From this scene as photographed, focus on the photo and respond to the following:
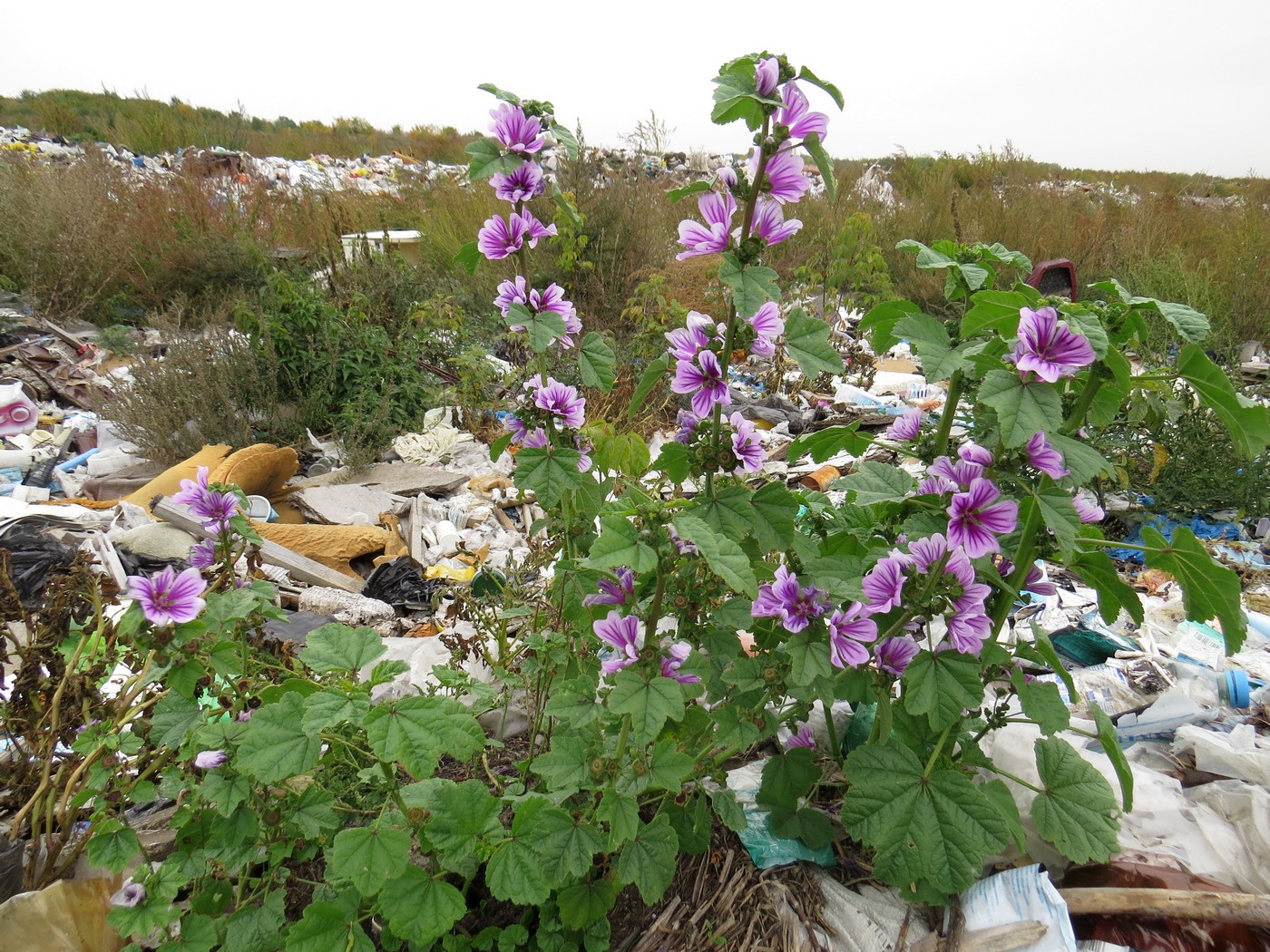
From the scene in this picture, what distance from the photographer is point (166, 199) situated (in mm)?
7430

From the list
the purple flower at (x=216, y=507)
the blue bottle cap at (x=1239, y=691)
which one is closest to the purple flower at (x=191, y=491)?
the purple flower at (x=216, y=507)

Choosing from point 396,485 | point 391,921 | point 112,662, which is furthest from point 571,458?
point 396,485

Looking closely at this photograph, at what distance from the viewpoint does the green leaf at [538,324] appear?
1201 millimetres

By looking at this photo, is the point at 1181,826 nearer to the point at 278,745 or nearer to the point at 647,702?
the point at 647,702

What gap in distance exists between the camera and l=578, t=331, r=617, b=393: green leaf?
1240mm

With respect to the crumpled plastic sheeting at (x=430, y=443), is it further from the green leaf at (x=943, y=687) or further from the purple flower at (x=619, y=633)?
the green leaf at (x=943, y=687)

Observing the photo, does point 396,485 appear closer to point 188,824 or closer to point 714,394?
point 188,824

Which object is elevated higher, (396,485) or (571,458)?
(571,458)

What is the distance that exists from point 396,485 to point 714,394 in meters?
3.60

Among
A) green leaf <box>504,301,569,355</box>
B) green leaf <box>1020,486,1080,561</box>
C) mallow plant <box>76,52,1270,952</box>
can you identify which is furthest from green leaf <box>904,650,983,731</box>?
green leaf <box>504,301,569,355</box>

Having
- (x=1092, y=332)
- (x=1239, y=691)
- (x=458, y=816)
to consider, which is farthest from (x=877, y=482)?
(x=1239, y=691)

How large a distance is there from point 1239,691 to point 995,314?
5.64ft

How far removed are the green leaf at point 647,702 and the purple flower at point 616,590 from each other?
0.15m

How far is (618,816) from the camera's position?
1076mm
